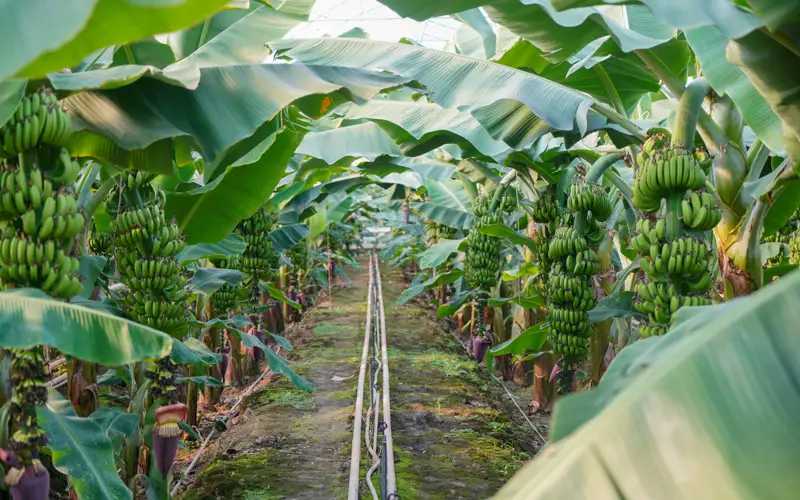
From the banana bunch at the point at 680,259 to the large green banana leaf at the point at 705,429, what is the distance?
5.54ft

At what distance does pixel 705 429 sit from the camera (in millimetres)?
775

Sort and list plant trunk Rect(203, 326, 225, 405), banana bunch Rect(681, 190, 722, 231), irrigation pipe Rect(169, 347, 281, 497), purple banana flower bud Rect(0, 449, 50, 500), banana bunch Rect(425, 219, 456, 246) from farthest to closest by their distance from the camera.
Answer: banana bunch Rect(425, 219, 456, 246), plant trunk Rect(203, 326, 225, 405), irrigation pipe Rect(169, 347, 281, 497), banana bunch Rect(681, 190, 722, 231), purple banana flower bud Rect(0, 449, 50, 500)

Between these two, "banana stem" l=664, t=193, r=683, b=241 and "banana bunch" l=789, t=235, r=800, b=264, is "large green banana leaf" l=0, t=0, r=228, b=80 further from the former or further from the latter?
"banana bunch" l=789, t=235, r=800, b=264

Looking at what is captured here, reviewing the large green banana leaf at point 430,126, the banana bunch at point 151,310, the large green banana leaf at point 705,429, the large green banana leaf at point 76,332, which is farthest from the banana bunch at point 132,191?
the large green banana leaf at point 705,429

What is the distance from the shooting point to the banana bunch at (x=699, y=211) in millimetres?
2445

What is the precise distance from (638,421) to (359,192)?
657 inches

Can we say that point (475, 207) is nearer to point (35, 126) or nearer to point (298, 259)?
point (35, 126)

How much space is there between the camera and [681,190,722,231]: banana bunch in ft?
8.02

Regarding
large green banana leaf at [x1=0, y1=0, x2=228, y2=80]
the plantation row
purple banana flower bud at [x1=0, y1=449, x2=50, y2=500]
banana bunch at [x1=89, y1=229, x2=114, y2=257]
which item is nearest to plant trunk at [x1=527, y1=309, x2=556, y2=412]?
the plantation row

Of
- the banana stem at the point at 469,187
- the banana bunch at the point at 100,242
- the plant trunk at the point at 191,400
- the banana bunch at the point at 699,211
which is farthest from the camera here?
the banana stem at the point at 469,187

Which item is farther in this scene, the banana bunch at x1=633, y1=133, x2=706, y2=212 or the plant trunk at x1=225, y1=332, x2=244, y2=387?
the plant trunk at x1=225, y1=332, x2=244, y2=387

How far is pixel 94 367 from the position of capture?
305cm

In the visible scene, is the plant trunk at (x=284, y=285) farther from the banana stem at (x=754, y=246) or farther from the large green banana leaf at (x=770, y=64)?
the large green banana leaf at (x=770, y=64)

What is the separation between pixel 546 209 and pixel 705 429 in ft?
10.6
